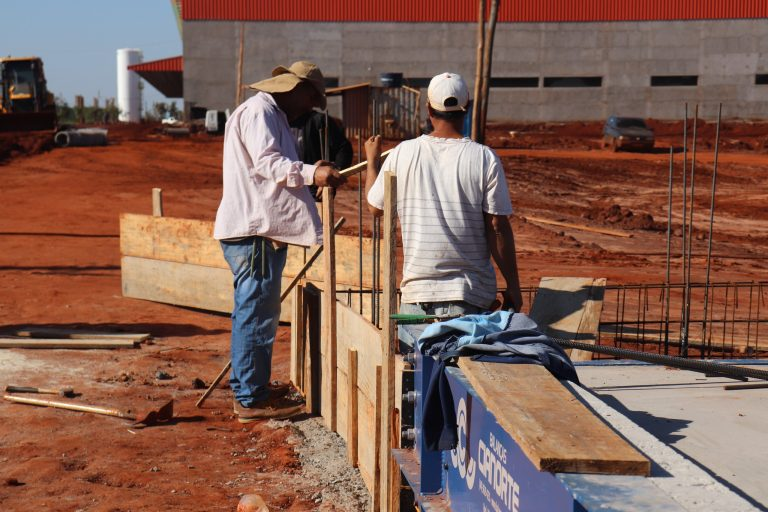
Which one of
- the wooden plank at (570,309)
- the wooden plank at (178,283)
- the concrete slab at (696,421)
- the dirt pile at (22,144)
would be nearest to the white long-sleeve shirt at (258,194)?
the wooden plank at (570,309)

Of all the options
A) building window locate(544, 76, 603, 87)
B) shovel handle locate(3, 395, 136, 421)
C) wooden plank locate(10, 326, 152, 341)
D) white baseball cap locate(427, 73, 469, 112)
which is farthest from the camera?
building window locate(544, 76, 603, 87)

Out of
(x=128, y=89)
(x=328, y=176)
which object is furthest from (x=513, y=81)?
(x=328, y=176)

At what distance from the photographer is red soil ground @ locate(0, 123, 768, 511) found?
5.05 metres

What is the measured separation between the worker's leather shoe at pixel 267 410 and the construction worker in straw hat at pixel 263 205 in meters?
0.17

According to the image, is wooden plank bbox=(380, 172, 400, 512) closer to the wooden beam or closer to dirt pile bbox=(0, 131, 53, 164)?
the wooden beam

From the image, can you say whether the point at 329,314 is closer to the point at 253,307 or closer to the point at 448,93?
the point at 253,307

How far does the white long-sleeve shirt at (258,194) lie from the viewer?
5.54 metres

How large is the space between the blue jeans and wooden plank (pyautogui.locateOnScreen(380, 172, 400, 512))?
1.80 m

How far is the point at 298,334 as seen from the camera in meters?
6.33

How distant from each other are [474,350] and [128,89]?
58939 mm

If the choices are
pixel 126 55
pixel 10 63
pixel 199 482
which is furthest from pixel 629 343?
pixel 126 55

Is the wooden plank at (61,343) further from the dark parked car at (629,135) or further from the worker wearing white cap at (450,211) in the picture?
the dark parked car at (629,135)

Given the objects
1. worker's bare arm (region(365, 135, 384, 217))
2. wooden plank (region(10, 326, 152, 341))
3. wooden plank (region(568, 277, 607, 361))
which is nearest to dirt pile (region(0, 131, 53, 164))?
wooden plank (region(10, 326, 152, 341))

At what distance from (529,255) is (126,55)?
5044cm
